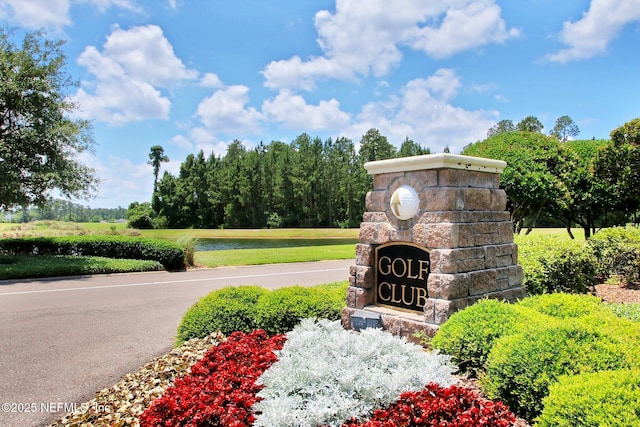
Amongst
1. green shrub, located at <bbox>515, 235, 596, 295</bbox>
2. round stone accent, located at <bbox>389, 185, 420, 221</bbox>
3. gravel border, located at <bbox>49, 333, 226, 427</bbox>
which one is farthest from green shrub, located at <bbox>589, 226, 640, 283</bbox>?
gravel border, located at <bbox>49, 333, 226, 427</bbox>

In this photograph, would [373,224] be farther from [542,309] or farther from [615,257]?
[615,257]

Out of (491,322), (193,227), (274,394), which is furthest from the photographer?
(193,227)

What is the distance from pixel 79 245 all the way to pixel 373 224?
13.3 m

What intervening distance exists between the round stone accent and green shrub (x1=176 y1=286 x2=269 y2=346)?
2.37 m

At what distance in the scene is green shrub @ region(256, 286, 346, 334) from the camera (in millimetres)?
5617

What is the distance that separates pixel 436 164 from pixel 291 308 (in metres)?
2.68

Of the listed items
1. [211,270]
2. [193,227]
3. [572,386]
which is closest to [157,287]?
[211,270]

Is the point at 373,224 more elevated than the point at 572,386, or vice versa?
the point at 373,224

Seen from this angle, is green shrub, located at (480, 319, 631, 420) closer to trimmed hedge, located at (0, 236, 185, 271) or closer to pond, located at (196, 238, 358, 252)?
trimmed hedge, located at (0, 236, 185, 271)

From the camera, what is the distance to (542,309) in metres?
5.00

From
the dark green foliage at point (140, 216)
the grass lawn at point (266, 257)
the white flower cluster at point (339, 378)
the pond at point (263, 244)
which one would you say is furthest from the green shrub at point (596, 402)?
the dark green foliage at point (140, 216)

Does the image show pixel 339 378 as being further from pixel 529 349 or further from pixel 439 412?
pixel 529 349

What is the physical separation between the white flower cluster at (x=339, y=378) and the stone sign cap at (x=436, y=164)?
7.55ft

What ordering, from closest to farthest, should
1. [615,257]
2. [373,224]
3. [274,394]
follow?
1. [274,394]
2. [373,224]
3. [615,257]
